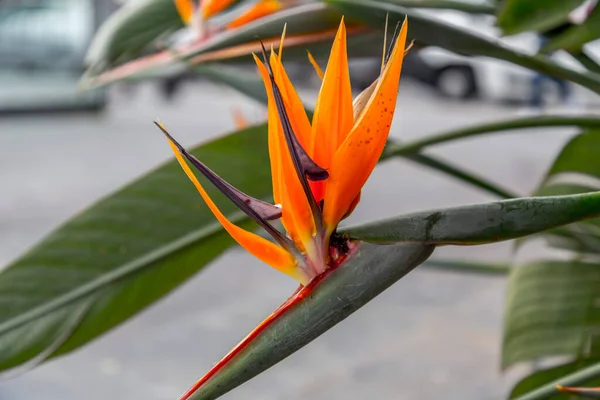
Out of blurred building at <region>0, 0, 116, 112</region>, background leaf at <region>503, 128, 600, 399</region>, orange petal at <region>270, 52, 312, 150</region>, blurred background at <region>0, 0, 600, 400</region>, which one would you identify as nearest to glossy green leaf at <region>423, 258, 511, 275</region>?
background leaf at <region>503, 128, 600, 399</region>

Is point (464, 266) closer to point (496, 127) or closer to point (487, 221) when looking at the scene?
point (496, 127)

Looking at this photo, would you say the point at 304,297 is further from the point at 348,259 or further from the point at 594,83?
the point at 594,83

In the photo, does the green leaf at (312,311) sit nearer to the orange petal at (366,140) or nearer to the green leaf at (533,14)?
the orange petal at (366,140)

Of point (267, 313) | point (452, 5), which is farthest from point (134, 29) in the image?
point (267, 313)

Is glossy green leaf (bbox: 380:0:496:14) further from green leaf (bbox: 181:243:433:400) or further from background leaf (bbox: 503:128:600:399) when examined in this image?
green leaf (bbox: 181:243:433:400)

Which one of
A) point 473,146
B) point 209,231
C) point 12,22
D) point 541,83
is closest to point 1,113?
point 12,22

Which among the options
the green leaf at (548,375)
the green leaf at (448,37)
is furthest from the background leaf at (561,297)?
the green leaf at (448,37)

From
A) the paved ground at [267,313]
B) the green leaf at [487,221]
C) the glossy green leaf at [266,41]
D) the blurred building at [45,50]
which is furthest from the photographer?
the blurred building at [45,50]
